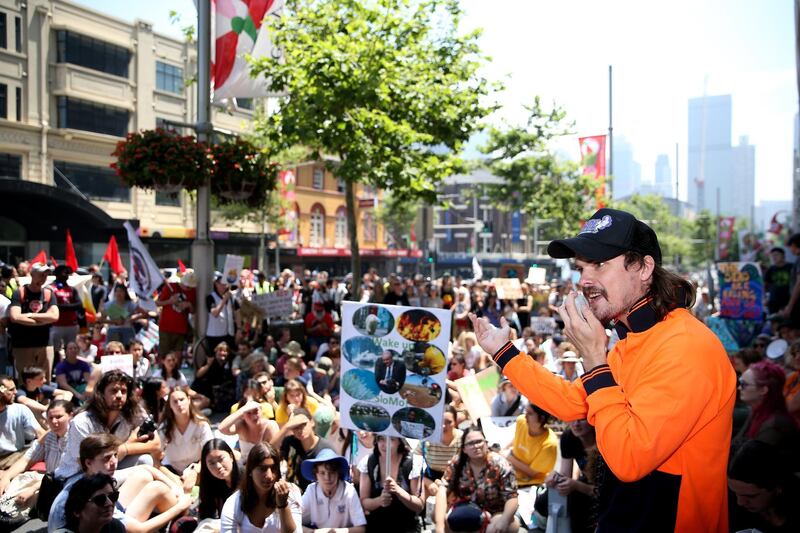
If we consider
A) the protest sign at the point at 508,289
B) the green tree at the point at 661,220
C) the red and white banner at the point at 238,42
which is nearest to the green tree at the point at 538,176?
the protest sign at the point at 508,289

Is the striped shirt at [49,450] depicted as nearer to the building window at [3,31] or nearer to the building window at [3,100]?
the building window at [3,31]

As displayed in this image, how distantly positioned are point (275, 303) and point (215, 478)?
636 cm

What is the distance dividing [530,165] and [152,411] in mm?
17938

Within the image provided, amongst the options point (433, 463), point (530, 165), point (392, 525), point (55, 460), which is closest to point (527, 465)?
point (433, 463)

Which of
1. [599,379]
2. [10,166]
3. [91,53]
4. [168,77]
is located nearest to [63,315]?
[599,379]

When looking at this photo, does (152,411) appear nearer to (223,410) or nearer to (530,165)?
(223,410)

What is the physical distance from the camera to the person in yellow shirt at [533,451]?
6.48 metres

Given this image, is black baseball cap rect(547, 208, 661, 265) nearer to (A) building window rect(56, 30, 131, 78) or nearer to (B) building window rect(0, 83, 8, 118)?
(B) building window rect(0, 83, 8, 118)

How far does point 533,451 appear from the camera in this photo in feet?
21.6

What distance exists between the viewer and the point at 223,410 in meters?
9.21

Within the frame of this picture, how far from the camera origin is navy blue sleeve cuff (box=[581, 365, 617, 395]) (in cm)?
192

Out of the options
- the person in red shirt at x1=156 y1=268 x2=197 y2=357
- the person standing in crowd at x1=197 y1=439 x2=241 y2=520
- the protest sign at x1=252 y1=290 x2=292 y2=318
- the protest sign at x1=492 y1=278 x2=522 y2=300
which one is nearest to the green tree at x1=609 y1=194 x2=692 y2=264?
the protest sign at x1=492 y1=278 x2=522 y2=300

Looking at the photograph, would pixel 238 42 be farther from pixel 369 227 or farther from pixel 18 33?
pixel 369 227

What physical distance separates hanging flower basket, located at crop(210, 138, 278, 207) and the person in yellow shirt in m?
5.08
